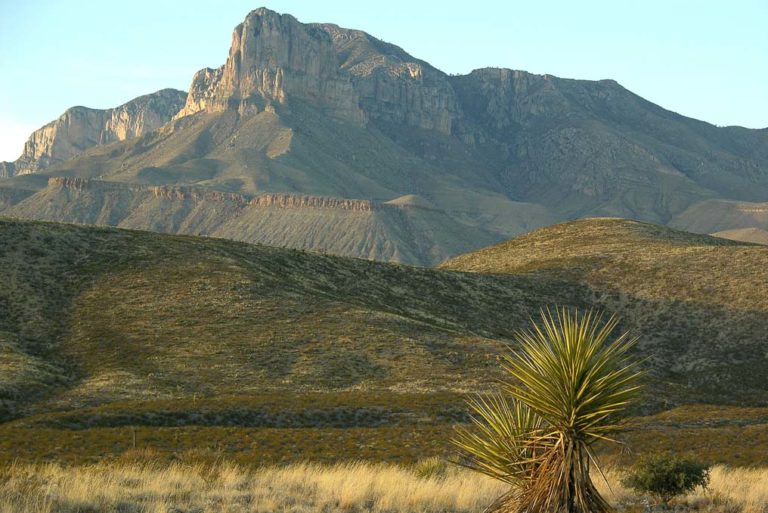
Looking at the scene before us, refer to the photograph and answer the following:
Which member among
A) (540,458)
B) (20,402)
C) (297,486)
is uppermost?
(540,458)

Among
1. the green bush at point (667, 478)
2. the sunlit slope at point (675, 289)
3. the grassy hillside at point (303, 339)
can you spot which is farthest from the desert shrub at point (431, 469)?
the sunlit slope at point (675, 289)

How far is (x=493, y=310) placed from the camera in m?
81.9

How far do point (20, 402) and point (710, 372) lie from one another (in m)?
49.3

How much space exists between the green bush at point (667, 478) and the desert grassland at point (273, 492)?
31 centimetres

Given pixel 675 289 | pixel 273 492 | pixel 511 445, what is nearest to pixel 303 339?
pixel 273 492

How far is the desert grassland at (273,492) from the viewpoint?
19.3 metres

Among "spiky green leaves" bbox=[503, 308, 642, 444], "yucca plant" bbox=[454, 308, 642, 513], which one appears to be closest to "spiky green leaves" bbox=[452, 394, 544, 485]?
"yucca plant" bbox=[454, 308, 642, 513]

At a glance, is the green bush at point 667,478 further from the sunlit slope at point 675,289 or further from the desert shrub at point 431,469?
the sunlit slope at point 675,289

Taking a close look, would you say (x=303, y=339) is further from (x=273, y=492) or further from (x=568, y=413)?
(x=568, y=413)

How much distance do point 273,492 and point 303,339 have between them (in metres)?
39.0

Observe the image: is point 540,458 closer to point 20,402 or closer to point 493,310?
point 20,402

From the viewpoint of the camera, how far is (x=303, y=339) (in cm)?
6075

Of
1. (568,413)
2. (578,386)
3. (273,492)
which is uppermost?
(578,386)

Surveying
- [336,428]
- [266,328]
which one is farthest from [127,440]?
[266,328]
